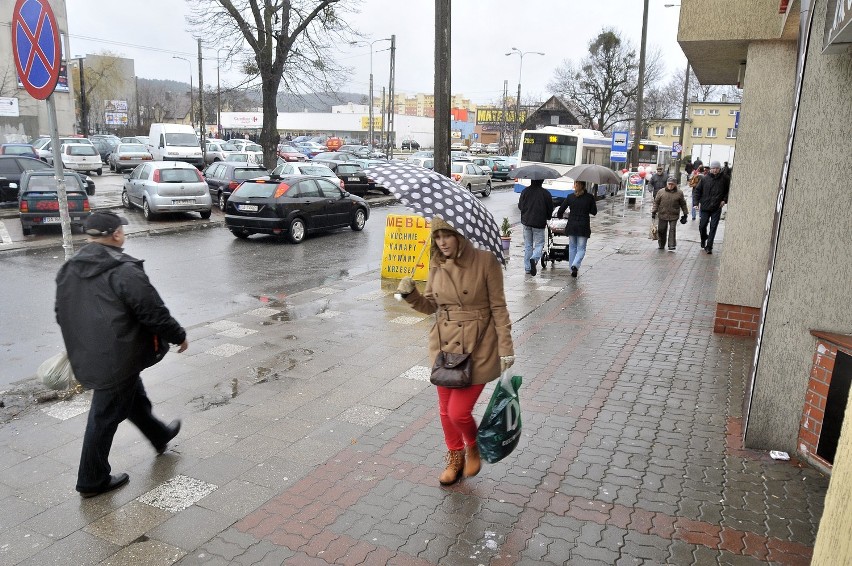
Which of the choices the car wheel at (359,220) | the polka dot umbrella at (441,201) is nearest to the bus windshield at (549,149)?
the car wheel at (359,220)

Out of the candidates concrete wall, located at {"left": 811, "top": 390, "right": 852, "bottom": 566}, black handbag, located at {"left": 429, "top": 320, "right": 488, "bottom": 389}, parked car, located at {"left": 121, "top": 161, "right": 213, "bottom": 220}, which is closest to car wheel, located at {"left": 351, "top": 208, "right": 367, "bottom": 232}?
parked car, located at {"left": 121, "top": 161, "right": 213, "bottom": 220}

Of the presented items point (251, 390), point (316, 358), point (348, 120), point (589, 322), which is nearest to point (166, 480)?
point (251, 390)

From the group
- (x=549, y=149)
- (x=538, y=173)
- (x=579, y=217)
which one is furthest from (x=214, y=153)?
(x=579, y=217)

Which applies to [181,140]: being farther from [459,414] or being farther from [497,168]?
[459,414]

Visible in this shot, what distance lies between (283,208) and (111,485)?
11747mm

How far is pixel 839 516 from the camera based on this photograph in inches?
82.2

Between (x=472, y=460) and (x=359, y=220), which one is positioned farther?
(x=359, y=220)

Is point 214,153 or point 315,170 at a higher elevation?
point 214,153

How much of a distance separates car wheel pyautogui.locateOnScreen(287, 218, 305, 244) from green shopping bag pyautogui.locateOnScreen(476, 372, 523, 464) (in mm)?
12327

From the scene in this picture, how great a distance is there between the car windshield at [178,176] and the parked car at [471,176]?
43.9 ft

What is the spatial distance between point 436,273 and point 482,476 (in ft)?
4.73

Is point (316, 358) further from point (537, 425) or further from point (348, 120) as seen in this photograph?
point (348, 120)

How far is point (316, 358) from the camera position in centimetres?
701

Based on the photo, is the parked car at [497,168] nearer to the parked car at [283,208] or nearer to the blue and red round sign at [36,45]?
the parked car at [283,208]
